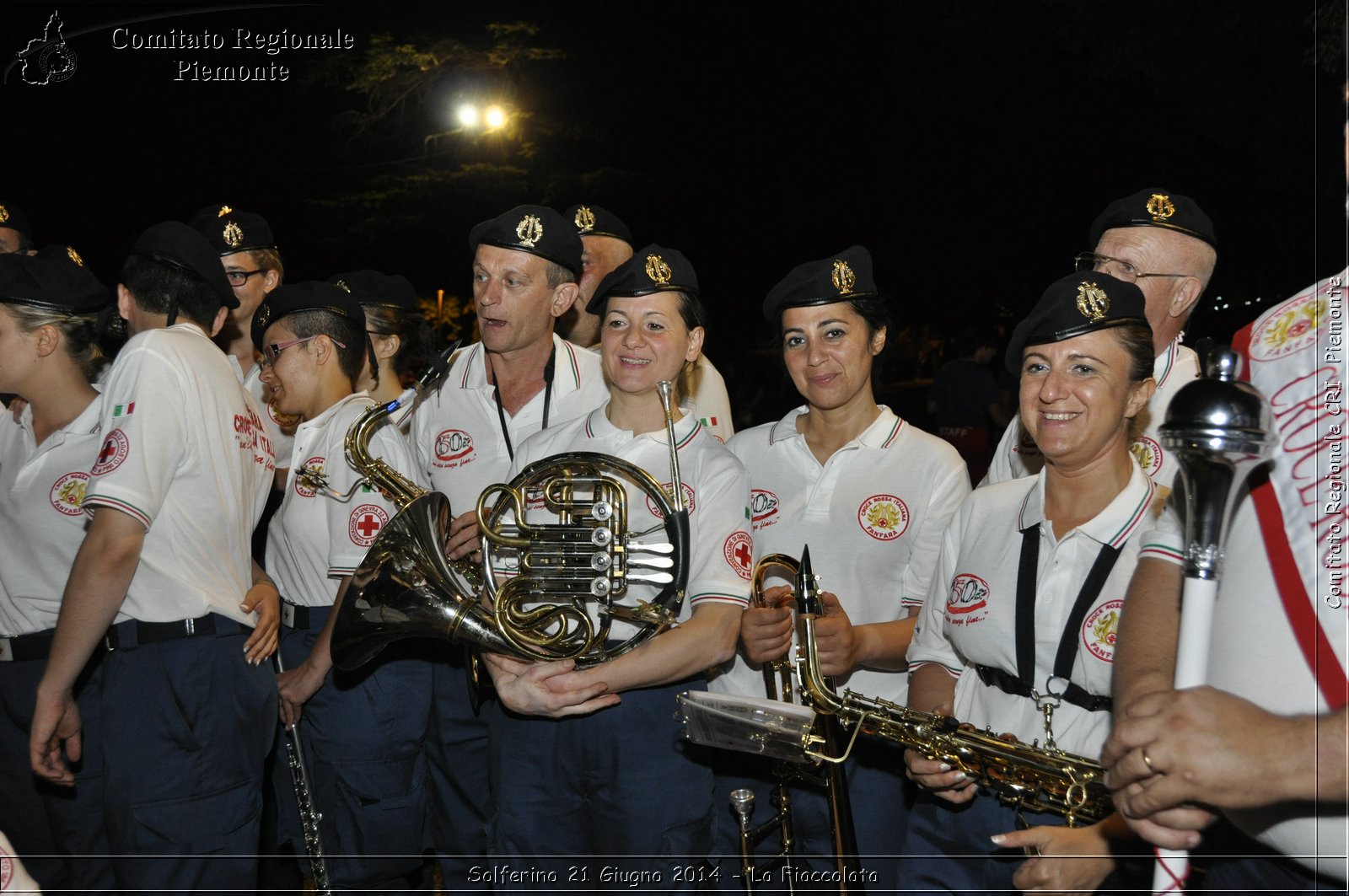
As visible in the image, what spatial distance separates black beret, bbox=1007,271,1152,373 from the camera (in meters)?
3.47

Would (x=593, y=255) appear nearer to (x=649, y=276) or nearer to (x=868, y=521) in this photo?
(x=649, y=276)

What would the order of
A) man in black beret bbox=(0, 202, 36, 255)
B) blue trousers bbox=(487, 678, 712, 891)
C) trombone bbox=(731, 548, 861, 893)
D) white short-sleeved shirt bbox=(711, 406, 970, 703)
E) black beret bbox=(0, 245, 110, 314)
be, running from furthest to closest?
man in black beret bbox=(0, 202, 36, 255) < white short-sleeved shirt bbox=(711, 406, 970, 703) < black beret bbox=(0, 245, 110, 314) < blue trousers bbox=(487, 678, 712, 891) < trombone bbox=(731, 548, 861, 893)

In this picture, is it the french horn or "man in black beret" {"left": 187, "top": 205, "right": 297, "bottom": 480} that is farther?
"man in black beret" {"left": 187, "top": 205, "right": 297, "bottom": 480}

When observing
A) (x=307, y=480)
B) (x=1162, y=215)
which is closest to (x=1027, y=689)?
(x=1162, y=215)

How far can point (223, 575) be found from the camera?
4.27 m

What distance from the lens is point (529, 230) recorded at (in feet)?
16.4

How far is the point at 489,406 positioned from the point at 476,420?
0.09 m

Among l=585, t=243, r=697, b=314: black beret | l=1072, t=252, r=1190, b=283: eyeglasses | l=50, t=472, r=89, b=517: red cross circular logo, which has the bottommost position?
l=50, t=472, r=89, b=517: red cross circular logo

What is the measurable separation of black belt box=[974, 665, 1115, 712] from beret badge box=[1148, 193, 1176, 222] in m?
2.36

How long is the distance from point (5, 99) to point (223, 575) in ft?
45.5

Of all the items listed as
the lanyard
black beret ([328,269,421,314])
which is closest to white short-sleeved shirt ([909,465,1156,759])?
the lanyard

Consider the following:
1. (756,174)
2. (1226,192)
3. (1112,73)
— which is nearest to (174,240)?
(1112,73)

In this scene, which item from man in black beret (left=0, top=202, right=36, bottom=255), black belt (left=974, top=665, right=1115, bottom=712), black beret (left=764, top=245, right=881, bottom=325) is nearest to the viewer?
black belt (left=974, top=665, right=1115, bottom=712)

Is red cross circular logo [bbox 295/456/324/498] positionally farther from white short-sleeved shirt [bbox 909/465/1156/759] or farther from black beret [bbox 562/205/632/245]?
Result: white short-sleeved shirt [bbox 909/465/1156/759]
